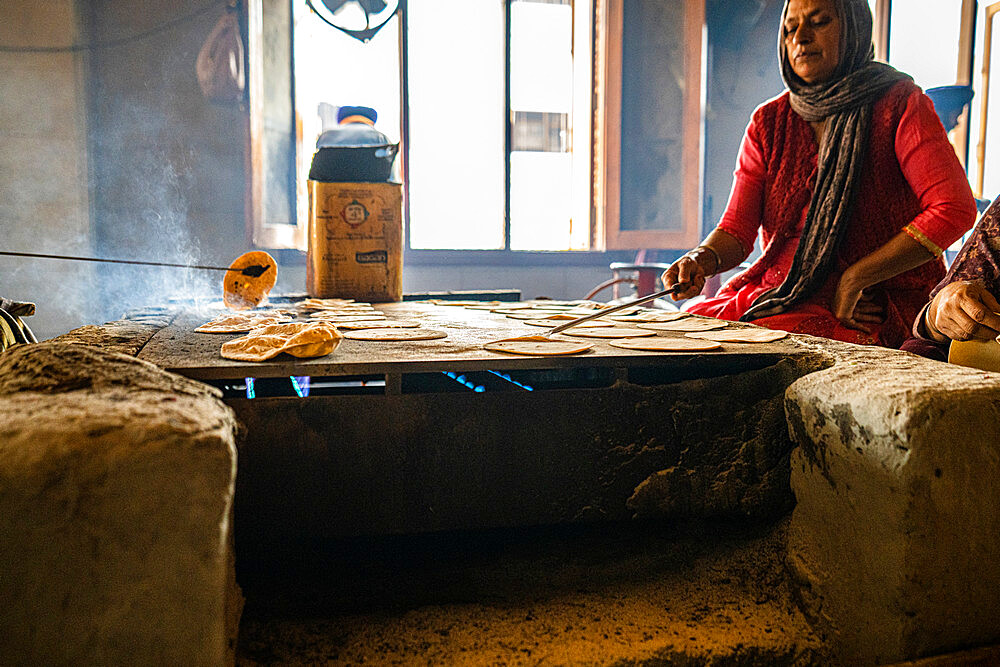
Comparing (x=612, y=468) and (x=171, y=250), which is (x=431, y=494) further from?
(x=171, y=250)

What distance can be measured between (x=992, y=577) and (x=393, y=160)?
2.44 meters

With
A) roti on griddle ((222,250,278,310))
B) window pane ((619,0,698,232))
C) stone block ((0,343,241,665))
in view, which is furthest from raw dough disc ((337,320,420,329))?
window pane ((619,0,698,232))

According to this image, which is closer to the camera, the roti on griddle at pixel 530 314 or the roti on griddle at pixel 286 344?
the roti on griddle at pixel 286 344

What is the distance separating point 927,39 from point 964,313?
555 cm

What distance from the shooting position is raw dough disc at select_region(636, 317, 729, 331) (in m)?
1.58

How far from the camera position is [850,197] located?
6.46ft

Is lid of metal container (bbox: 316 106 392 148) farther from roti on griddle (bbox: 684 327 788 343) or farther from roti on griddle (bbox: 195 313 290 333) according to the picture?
roti on griddle (bbox: 684 327 788 343)

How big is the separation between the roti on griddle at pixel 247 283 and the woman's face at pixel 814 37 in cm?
194

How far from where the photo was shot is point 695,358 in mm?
1181

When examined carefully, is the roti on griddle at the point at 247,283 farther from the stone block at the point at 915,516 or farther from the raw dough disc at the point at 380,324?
the stone block at the point at 915,516

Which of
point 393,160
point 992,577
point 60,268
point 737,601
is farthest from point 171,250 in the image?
point 992,577

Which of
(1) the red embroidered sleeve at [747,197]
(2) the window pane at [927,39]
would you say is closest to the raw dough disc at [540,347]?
(1) the red embroidered sleeve at [747,197]

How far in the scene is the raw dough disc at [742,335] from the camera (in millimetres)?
1353

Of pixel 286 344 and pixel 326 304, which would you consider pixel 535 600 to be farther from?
pixel 326 304
